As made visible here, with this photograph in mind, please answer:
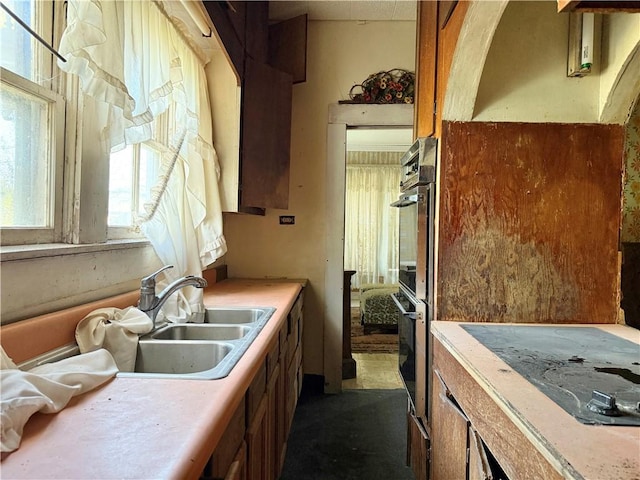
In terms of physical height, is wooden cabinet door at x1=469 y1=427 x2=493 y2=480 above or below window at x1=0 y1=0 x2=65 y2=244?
below

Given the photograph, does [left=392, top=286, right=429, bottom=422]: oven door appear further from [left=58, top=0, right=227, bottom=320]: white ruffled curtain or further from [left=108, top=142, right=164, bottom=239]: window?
[left=108, top=142, right=164, bottom=239]: window

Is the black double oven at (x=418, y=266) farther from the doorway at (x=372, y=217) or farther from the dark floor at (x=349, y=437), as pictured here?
the doorway at (x=372, y=217)

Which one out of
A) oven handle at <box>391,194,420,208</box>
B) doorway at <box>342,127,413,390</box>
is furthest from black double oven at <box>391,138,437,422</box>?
doorway at <box>342,127,413,390</box>

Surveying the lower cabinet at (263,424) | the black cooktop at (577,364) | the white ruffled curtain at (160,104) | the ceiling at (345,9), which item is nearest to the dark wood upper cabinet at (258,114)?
the ceiling at (345,9)

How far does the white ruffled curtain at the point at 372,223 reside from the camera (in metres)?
6.79

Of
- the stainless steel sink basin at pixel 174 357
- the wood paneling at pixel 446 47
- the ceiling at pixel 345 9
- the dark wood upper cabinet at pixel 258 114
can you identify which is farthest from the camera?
the ceiling at pixel 345 9

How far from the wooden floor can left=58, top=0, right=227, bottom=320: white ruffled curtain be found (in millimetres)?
1729

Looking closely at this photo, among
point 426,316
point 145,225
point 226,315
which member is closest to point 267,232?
point 226,315

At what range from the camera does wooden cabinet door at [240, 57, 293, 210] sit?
7.95ft

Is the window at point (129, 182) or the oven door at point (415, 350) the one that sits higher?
the window at point (129, 182)

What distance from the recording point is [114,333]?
3.97 feet

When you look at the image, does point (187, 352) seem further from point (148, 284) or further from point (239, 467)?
point (239, 467)

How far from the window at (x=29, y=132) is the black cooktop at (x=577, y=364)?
4.76 ft

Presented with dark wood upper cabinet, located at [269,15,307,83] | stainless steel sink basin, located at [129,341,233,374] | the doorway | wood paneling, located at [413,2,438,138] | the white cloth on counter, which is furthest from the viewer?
the doorway
